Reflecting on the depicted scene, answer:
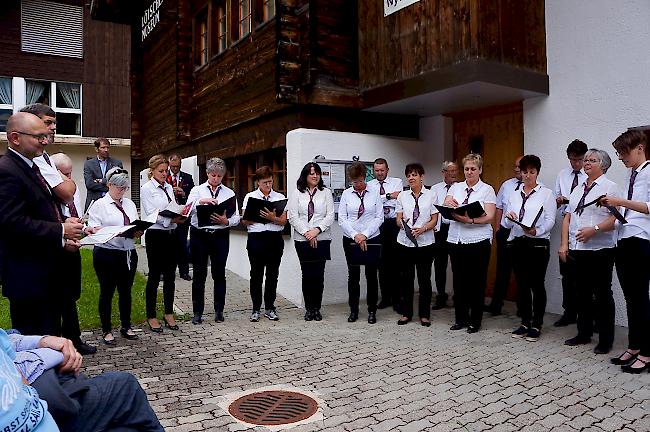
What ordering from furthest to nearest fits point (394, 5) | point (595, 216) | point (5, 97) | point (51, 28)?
point (51, 28) → point (5, 97) → point (394, 5) → point (595, 216)

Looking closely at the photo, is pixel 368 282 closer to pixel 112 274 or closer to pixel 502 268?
pixel 502 268

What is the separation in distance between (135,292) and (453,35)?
6137 millimetres

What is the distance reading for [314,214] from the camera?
22.5ft

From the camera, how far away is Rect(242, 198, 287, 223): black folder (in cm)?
660

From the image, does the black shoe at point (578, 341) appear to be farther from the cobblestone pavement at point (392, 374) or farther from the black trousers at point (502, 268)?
the black trousers at point (502, 268)

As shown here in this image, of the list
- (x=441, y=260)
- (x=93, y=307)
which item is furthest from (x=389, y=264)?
(x=93, y=307)

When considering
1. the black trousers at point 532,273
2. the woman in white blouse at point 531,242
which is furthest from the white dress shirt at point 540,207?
the black trousers at point 532,273

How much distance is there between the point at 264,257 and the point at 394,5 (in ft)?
12.5

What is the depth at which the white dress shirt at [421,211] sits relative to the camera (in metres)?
6.55

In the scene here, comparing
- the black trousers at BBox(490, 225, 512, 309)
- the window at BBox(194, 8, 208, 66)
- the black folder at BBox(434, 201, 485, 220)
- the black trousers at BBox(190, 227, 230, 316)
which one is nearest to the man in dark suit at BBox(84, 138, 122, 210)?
the black trousers at BBox(190, 227, 230, 316)

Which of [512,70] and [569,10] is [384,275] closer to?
[512,70]

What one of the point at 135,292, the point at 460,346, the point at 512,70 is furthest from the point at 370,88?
the point at 135,292

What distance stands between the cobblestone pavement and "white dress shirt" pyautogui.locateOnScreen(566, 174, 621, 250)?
108 cm

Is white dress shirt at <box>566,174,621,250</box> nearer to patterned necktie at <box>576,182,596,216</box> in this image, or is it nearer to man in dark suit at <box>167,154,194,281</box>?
patterned necktie at <box>576,182,596,216</box>
